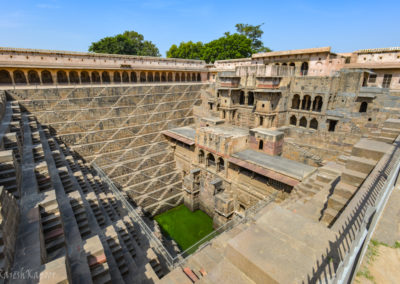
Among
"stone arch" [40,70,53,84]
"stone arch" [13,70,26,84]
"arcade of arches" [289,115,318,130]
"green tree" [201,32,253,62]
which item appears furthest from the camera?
"green tree" [201,32,253,62]

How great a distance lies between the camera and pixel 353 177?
635 cm

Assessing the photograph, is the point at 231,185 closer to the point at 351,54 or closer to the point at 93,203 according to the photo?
the point at 93,203

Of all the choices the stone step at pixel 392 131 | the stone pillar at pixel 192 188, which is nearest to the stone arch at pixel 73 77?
the stone pillar at pixel 192 188

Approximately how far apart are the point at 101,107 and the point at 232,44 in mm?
32168

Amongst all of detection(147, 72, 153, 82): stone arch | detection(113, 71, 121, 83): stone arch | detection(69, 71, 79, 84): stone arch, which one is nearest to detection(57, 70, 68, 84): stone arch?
detection(69, 71, 79, 84): stone arch

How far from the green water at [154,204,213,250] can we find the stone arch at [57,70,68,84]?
17.9m

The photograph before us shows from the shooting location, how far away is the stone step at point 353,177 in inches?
245

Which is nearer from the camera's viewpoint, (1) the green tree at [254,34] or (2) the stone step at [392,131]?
(2) the stone step at [392,131]

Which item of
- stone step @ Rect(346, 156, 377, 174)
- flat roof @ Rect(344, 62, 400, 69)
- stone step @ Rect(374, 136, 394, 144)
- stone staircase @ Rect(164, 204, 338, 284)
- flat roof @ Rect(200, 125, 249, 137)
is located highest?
flat roof @ Rect(344, 62, 400, 69)

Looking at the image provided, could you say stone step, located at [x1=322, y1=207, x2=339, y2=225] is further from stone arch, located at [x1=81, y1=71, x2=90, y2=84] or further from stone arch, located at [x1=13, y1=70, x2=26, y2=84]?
stone arch, located at [x1=13, y1=70, x2=26, y2=84]

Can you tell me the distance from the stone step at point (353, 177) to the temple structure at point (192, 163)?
0.04 m

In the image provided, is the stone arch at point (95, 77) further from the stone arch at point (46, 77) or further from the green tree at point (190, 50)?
the green tree at point (190, 50)

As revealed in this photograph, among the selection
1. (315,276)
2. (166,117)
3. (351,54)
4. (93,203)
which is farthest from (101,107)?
(351,54)

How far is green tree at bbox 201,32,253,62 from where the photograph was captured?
4150 cm
